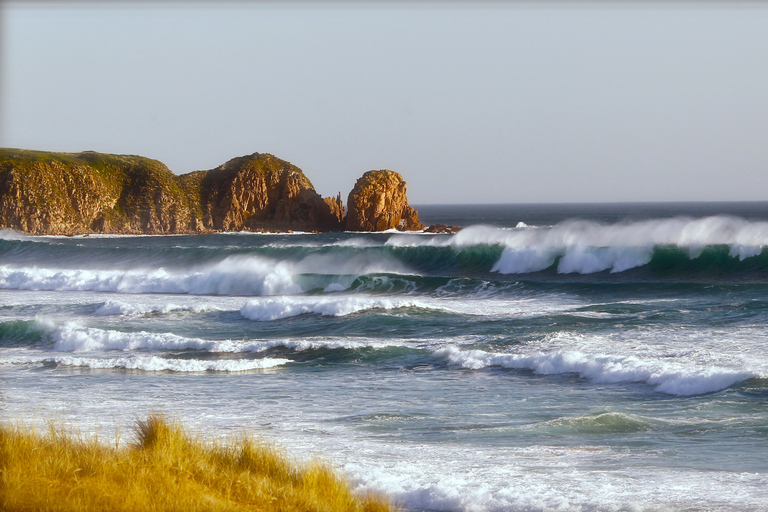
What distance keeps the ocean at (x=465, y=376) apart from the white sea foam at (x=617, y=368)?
0.13ft

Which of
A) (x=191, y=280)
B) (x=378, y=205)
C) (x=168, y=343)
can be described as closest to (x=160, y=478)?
(x=168, y=343)

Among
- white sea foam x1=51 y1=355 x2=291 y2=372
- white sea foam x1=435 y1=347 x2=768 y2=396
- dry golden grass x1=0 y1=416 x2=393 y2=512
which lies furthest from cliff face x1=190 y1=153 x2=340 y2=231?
dry golden grass x1=0 y1=416 x2=393 y2=512

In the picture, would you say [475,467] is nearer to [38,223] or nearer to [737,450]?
[737,450]

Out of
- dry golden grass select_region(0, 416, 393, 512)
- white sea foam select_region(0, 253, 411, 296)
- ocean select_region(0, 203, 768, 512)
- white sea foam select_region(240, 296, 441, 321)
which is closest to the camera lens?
dry golden grass select_region(0, 416, 393, 512)

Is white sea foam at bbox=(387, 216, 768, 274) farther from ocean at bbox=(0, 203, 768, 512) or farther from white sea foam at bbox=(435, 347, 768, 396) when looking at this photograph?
white sea foam at bbox=(435, 347, 768, 396)

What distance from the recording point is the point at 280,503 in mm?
4680

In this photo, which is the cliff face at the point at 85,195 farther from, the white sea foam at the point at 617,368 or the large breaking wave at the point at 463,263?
the white sea foam at the point at 617,368

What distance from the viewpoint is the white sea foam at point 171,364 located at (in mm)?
12414

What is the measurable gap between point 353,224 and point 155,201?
78.4 ft

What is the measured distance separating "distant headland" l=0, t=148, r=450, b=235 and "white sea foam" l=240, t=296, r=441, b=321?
2303 inches

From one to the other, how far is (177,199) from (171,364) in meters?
77.5

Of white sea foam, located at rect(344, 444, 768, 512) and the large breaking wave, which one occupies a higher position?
the large breaking wave

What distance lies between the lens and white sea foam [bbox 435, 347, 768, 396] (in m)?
9.91

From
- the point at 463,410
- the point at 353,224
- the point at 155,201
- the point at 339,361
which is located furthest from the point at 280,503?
the point at 155,201
